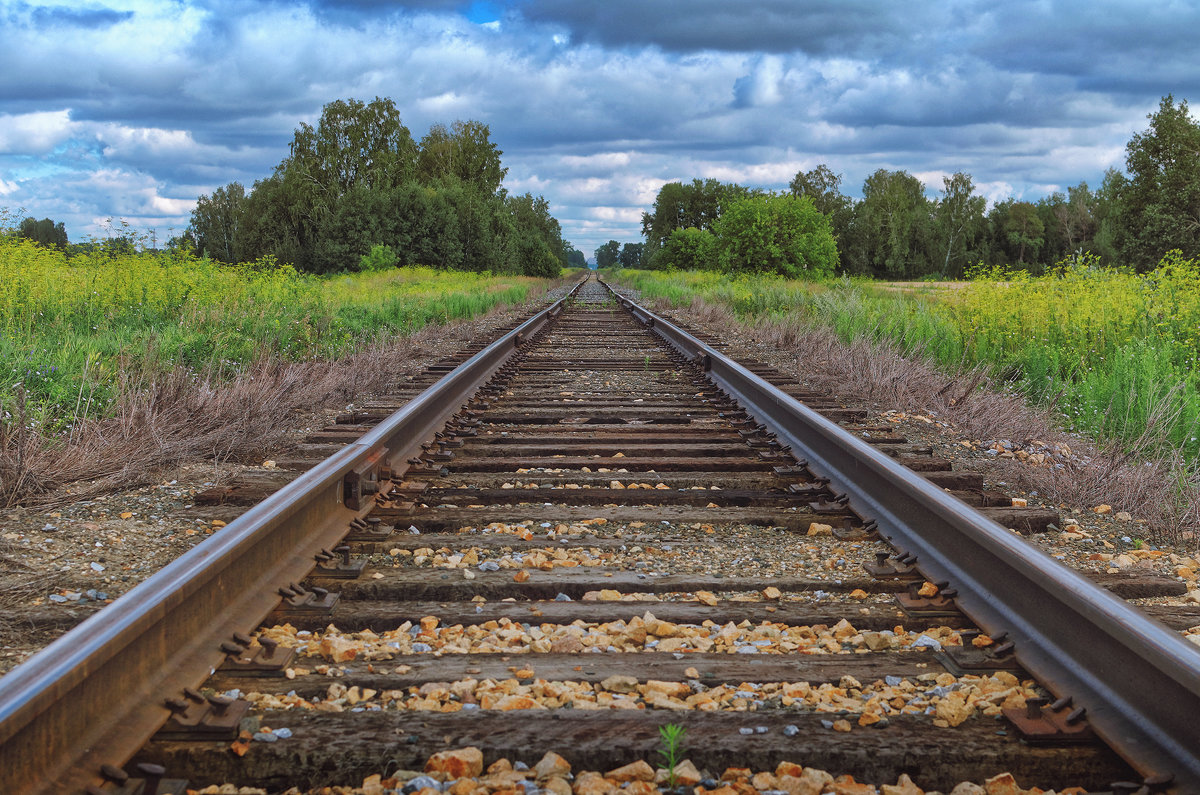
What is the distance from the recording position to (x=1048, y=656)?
2.14 meters

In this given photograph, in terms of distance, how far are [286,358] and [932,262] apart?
96631mm

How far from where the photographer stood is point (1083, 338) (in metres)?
7.74

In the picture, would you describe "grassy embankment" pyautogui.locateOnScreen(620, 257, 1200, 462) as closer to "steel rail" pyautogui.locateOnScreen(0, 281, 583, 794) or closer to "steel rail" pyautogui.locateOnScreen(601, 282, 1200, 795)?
"steel rail" pyautogui.locateOnScreen(601, 282, 1200, 795)

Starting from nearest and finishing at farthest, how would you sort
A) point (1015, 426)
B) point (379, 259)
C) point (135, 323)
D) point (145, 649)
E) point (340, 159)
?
point (145, 649) < point (1015, 426) < point (135, 323) < point (379, 259) < point (340, 159)

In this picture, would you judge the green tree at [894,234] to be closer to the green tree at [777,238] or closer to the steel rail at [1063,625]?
the green tree at [777,238]

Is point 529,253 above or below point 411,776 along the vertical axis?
above

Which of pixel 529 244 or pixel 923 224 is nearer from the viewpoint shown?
pixel 529 244

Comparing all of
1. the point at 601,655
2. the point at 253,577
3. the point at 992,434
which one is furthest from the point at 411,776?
the point at 992,434

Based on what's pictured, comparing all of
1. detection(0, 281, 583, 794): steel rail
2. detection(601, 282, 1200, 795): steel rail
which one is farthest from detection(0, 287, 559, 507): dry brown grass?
detection(601, 282, 1200, 795): steel rail

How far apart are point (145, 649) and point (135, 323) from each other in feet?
22.5

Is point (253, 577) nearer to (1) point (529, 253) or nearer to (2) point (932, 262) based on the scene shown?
(1) point (529, 253)

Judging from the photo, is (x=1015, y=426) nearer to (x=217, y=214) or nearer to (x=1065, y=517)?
(x=1065, y=517)

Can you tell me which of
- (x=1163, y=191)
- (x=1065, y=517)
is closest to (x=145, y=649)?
(x=1065, y=517)

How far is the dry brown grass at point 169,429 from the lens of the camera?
12.4 ft
